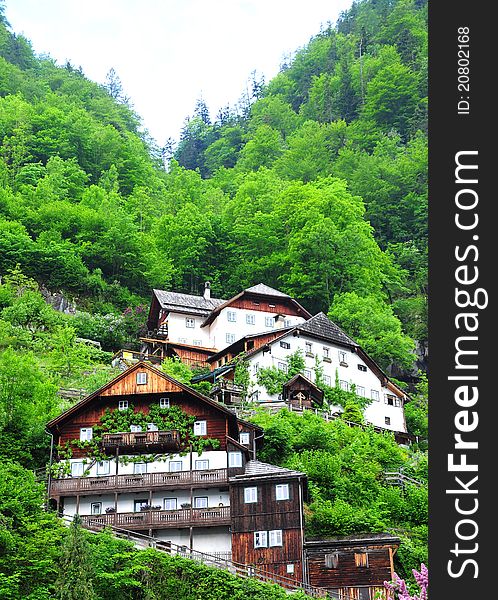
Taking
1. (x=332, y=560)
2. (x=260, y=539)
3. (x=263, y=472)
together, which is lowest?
(x=332, y=560)

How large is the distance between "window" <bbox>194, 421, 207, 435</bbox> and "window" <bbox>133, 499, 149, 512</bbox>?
4.27 m

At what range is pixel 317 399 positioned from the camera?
61.0m

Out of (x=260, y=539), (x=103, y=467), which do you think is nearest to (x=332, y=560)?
(x=260, y=539)

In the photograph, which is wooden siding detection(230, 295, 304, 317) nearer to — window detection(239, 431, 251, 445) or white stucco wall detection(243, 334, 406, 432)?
white stucco wall detection(243, 334, 406, 432)

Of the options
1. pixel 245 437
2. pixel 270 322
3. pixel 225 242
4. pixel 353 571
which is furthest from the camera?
pixel 225 242

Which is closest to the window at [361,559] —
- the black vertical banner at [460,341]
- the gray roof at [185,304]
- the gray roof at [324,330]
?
the gray roof at [324,330]

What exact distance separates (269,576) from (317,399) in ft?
73.3

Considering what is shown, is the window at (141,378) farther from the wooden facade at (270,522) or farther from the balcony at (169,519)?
the wooden facade at (270,522)

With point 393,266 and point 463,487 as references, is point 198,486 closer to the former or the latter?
point 463,487

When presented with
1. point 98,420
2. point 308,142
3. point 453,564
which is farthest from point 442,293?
point 308,142

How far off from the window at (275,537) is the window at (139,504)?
6282mm

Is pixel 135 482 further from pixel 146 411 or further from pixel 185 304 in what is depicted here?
pixel 185 304

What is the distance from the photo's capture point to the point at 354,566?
3912 centimetres

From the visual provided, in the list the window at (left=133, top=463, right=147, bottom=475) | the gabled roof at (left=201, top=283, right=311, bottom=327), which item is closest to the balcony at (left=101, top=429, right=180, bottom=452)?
the window at (left=133, top=463, right=147, bottom=475)
